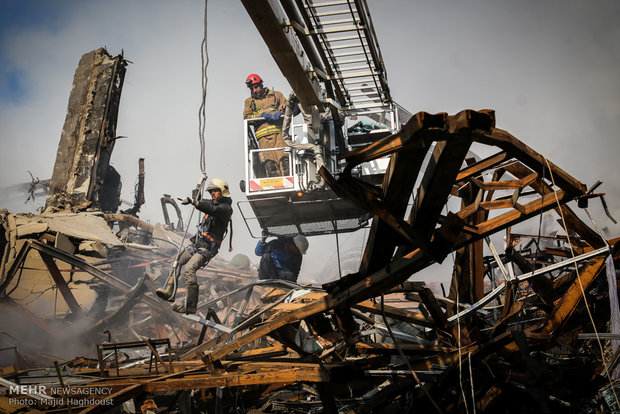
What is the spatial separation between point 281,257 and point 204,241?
2.97 meters

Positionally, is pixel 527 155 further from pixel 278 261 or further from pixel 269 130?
pixel 278 261

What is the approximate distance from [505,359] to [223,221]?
5.50 m

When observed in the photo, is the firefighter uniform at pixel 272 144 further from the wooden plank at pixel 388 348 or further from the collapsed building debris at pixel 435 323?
the wooden plank at pixel 388 348

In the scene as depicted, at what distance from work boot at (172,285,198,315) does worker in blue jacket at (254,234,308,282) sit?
122 inches

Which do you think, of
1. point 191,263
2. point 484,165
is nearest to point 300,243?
point 191,263

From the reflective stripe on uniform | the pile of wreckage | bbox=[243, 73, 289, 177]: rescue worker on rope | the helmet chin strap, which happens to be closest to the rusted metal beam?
the pile of wreckage

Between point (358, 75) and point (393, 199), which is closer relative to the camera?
point (393, 199)

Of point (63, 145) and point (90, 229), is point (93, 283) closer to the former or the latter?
point (90, 229)

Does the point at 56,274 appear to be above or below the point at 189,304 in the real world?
above

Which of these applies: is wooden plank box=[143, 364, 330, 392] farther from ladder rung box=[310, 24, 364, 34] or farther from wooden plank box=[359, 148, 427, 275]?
ladder rung box=[310, 24, 364, 34]

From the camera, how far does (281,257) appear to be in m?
10.1

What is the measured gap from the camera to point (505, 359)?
11.9 feet

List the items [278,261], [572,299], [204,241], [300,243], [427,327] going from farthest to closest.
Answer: [300,243] < [278,261] < [204,241] < [427,327] < [572,299]

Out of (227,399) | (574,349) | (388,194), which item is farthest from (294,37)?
(574,349)
